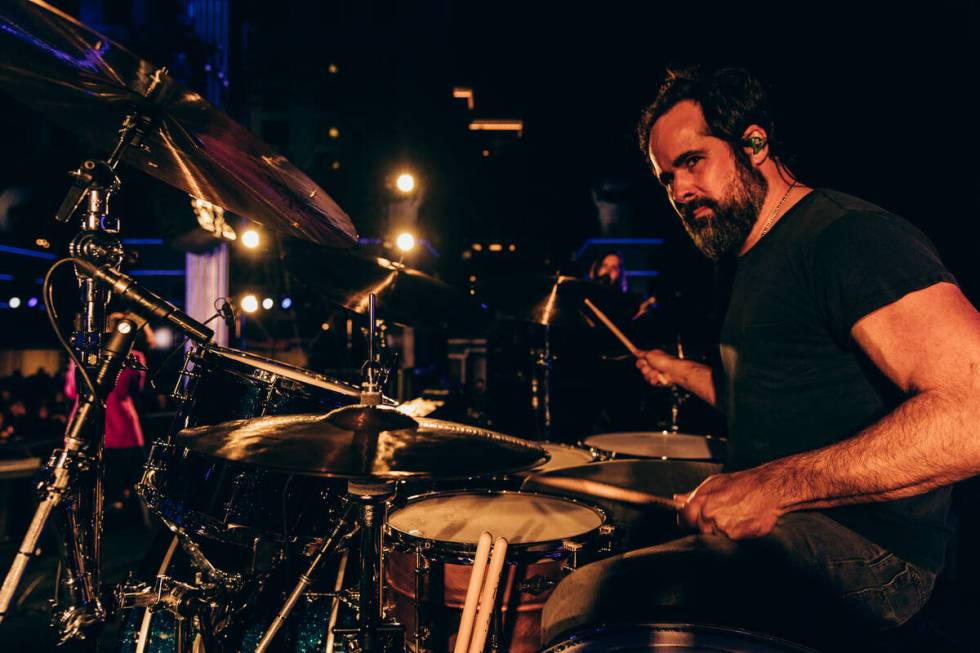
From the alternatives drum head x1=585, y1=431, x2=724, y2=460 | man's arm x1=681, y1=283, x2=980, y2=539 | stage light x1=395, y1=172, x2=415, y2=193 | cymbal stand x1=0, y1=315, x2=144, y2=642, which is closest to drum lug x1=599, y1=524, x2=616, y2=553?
man's arm x1=681, y1=283, x2=980, y2=539

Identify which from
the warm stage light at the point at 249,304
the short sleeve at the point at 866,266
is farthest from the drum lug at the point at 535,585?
the warm stage light at the point at 249,304

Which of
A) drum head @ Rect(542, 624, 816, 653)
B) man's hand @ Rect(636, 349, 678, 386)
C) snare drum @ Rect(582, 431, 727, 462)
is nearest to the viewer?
drum head @ Rect(542, 624, 816, 653)

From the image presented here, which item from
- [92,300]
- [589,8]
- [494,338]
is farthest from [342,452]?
[494,338]

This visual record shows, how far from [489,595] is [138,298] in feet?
3.55

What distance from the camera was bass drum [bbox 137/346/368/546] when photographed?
176 cm

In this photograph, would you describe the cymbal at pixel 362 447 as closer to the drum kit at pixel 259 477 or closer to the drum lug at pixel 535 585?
the drum kit at pixel 259 477

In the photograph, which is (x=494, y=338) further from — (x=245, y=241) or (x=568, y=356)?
(x=245, y=241)

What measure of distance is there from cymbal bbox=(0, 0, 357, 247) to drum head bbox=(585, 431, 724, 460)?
5.18ft

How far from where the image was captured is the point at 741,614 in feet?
3.49

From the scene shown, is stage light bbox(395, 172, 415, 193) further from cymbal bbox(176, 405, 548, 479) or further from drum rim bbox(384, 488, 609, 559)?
cymbal bbox(176, 405, 548, 479)

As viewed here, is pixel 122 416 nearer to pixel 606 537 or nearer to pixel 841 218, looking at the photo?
pixel 606 537

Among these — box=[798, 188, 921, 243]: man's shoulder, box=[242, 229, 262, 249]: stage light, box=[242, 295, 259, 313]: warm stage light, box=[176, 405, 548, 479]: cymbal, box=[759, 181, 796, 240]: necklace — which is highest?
box=[242, 229, 262, 249]: stage light

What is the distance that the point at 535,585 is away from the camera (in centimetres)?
147

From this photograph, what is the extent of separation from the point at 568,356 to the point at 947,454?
536cm
